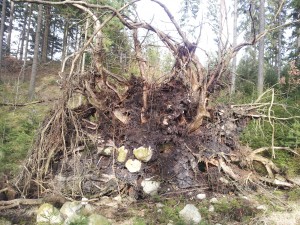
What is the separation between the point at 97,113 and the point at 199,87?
2.15 meters

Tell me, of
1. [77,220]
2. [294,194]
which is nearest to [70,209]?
[77,220]

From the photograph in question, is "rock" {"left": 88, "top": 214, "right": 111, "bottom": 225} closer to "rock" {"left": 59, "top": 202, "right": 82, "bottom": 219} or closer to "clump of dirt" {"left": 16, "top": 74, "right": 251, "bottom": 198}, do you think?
"rock" {"left": 59, "top": 202, "right": 82, "bottom": 219}

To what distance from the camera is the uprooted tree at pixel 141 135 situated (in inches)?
197

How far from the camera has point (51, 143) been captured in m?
5.33

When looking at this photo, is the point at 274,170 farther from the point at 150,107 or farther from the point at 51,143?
the point at 51,143

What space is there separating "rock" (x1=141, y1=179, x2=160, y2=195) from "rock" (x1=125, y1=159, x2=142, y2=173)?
256 mm

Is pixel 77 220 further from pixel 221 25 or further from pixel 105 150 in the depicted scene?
pixel 221 25

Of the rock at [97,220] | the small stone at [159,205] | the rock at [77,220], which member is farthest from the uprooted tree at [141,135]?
the rock at [97,220]

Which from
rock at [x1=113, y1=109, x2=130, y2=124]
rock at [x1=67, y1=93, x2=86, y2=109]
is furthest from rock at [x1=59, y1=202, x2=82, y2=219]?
rock at [x1=67, y1=93, x2=86, y2=109]

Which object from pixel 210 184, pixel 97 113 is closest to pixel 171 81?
pixel 97 113

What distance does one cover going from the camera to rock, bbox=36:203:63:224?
159 inches

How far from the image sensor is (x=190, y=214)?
4047 millimetres

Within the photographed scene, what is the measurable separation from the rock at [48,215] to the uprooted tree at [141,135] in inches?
21.0

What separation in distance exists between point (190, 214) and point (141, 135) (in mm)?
1730
